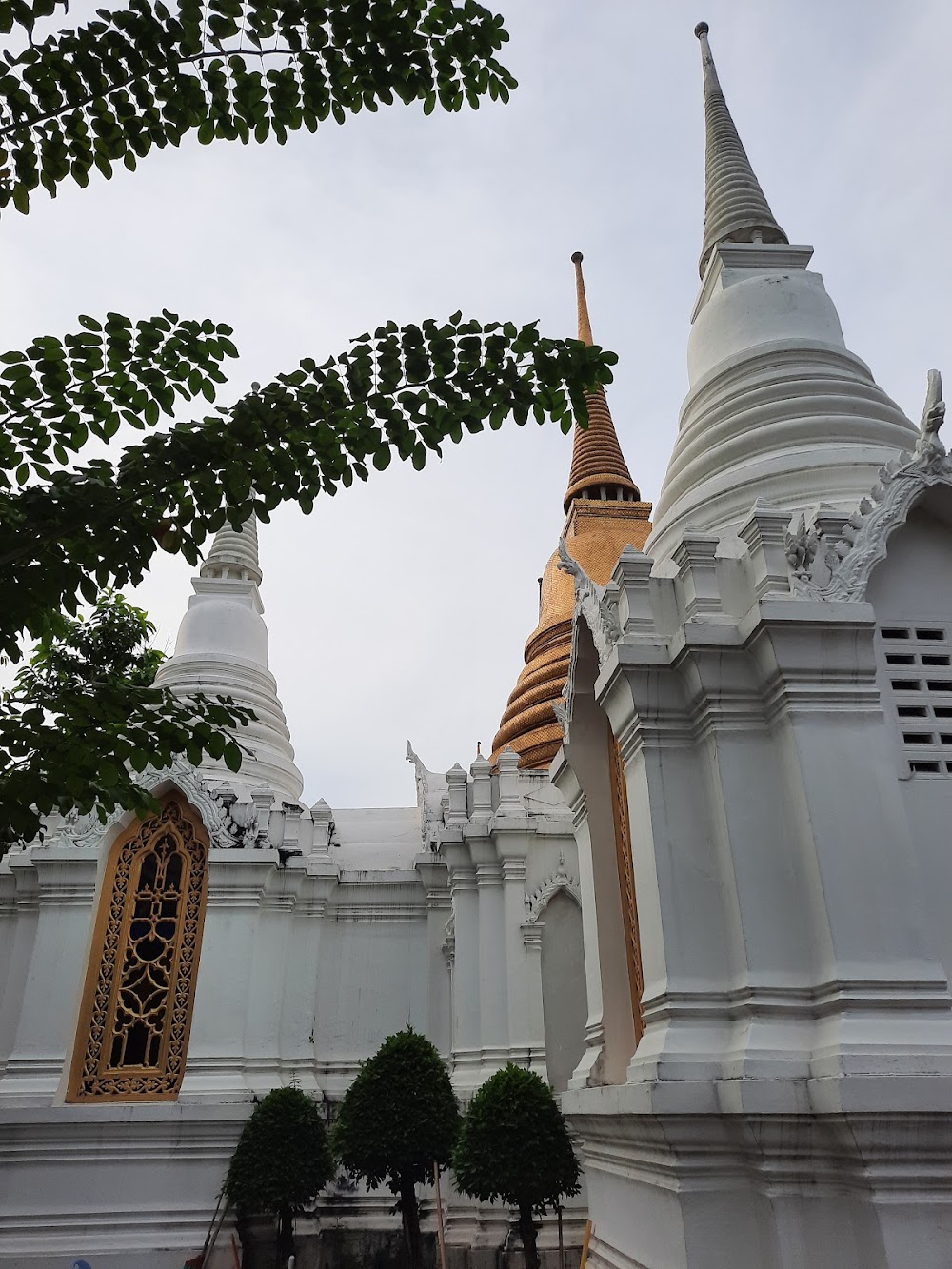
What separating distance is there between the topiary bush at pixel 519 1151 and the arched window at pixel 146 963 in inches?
171

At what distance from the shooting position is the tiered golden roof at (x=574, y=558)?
1719 centimetres

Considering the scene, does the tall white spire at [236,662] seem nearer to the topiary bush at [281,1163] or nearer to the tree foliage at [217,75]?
the topiary bush at [281,1163]

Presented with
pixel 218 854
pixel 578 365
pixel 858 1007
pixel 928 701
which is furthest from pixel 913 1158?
pixel 218 854

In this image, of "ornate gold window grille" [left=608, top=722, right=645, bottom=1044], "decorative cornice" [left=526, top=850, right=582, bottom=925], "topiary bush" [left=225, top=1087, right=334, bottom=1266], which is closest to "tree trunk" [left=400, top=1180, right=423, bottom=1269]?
"topiary bush" [left=225, top=1087, right=334, bottom=1266]

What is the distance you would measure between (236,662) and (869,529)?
41.1 feet

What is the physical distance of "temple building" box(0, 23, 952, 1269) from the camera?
16.3 feet

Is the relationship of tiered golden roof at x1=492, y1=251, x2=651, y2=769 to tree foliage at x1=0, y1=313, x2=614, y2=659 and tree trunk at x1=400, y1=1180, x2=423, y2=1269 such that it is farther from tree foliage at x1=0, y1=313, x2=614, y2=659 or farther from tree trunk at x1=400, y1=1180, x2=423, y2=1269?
tree foliage at x1=0, y1=313, x2=614, y2=659

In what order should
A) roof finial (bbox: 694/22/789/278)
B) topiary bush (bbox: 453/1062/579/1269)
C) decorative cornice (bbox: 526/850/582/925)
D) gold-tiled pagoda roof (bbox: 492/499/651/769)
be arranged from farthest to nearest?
1. gold-tiled pagoda roof (bbox: 492/499/651/769)
2. decorative cornice (bbox: 526/850/582/925)
3. roof finial (bbox: 694/22/789/278)
4. topiary bush (bbox: 453/1062/579/1269)

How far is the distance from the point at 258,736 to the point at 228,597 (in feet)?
11.1

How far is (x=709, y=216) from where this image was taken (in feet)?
40.3

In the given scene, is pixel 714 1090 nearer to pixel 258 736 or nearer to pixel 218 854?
pixel 218 854

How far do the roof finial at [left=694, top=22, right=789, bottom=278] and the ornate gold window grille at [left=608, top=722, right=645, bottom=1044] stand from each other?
7.36 m

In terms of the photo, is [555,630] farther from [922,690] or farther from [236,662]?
[922,690]

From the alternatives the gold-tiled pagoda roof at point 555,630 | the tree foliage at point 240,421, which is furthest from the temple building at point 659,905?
the tree foliage at point 240,421
